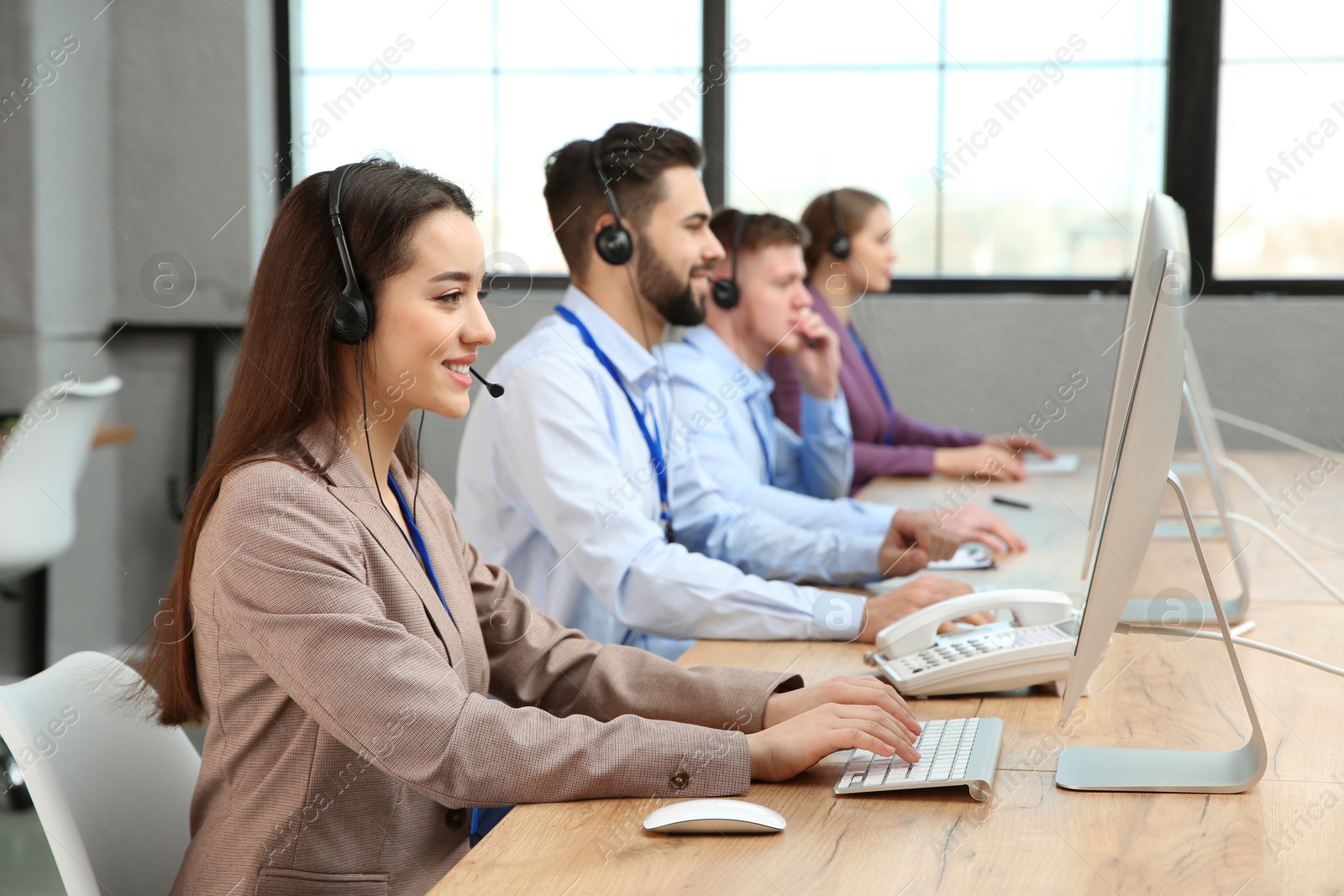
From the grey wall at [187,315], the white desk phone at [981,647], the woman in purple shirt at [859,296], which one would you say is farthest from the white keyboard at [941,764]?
the grey wall at [187,315]

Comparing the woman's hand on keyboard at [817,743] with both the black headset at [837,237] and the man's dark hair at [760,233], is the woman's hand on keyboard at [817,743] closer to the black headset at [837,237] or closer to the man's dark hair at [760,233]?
the man's dark hair at [760,233]

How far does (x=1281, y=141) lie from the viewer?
3.72 m

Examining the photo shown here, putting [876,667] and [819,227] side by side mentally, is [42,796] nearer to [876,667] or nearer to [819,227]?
[876,667]

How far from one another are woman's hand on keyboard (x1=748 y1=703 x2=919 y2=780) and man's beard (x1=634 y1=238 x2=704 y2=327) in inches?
44.5

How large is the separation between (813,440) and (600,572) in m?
1.19

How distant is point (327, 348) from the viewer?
1112 millimetres

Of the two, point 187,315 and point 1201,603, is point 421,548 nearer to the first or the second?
point 1201,603

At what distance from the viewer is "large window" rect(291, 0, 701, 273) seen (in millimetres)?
4051

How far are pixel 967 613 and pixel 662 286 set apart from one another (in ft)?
2.87

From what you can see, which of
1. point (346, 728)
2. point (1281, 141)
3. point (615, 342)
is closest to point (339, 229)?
point (346, 728)

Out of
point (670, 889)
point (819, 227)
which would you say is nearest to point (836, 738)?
point (670, 889)

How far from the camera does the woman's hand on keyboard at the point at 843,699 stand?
1072mm

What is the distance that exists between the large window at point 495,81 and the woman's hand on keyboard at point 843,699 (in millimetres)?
3156

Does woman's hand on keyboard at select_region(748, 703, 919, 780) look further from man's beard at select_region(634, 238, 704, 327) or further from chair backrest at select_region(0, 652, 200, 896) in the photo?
man's beard at select_region(634, 238, 704, 327)
